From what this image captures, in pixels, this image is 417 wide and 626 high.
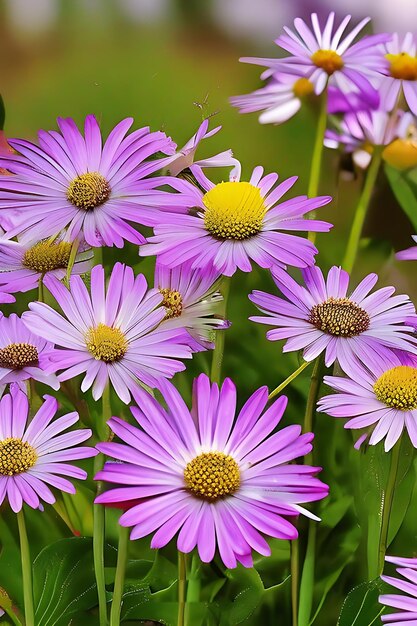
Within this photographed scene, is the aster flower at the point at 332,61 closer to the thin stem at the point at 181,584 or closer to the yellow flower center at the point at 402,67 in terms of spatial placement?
the yellow flower center at the point at 402,67

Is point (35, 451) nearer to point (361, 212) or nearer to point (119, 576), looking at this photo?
point (119, 576)

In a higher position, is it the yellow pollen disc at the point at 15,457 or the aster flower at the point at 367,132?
the aster flower at the point at 367,132

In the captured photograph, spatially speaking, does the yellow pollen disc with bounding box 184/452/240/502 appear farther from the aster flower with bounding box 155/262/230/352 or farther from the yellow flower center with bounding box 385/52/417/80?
the yellow flower center with bounding box 385/52/417/80

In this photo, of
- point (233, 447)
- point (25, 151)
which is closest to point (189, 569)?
point (233, 447)

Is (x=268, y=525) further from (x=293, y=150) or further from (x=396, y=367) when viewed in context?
(x=293, y=150)

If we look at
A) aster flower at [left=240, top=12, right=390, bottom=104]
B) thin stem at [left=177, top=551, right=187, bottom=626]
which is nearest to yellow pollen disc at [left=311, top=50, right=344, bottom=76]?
aster flower at [left=240, top=12, right=390, bottom=104]

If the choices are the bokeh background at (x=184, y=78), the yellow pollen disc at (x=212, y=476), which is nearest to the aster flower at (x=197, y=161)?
the bokeh background at (x=184, y=78)
